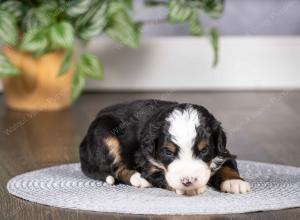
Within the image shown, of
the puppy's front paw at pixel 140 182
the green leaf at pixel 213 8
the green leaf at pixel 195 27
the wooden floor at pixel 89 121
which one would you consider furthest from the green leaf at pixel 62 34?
the puppy's front paw at pixel 140 182

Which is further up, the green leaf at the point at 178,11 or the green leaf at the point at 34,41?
the green leaf at the point at 178,11

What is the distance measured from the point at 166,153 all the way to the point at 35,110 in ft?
7.48

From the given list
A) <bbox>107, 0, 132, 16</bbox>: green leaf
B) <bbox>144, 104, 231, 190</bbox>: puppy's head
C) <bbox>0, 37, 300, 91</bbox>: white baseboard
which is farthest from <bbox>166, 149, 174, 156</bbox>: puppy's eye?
<bbox>0, 37, 300, 91</bbox>: white baseboard

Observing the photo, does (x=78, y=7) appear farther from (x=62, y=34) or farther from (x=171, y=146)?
(x=171, y=146)

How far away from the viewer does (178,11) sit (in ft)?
14.3

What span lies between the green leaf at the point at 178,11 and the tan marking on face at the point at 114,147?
2019 mm

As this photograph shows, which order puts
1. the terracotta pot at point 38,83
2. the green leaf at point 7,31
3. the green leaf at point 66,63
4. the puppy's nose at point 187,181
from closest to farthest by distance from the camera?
the puppy's nose at point 187,181 < the green leaf at point 7,31 < the green leaf at point 66,63 < the terracotta pot at point 38,83

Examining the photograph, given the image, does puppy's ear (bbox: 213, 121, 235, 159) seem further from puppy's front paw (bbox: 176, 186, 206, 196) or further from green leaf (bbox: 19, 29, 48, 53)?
green leaf (bbox: 19, 29, 48, 53)

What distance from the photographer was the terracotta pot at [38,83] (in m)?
4.30

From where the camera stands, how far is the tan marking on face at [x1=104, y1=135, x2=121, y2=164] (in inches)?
95.3

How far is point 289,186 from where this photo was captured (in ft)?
7.84

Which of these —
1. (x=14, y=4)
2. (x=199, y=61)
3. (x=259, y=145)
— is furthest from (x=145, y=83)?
(x=259, y=145)

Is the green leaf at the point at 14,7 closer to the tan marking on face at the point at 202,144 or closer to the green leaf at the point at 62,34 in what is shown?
the green leaf at the point at 62,34

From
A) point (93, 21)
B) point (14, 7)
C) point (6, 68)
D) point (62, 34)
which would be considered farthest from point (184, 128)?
point (14, 7)
